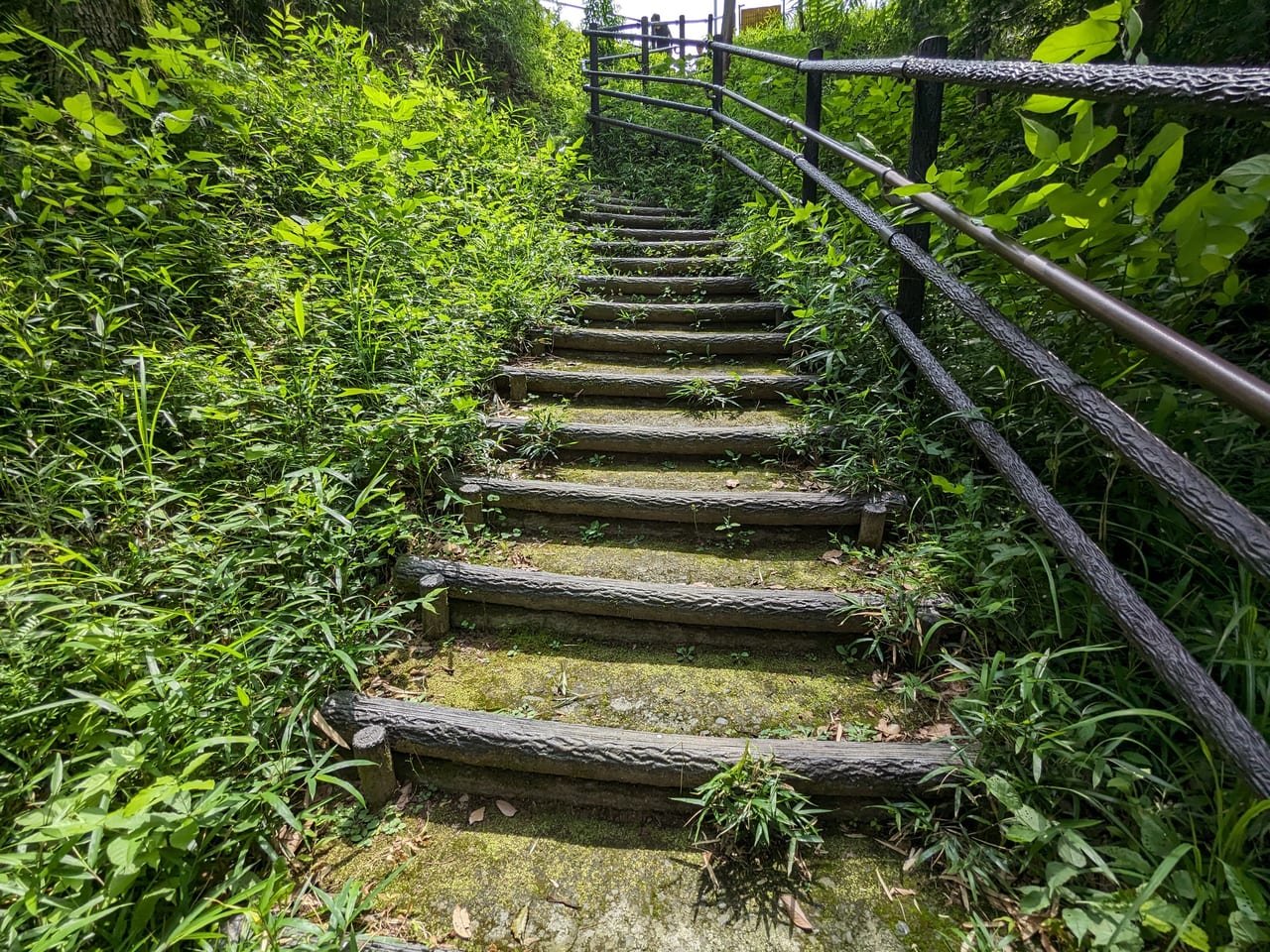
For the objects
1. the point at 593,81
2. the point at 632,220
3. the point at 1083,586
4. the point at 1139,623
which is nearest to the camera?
the point at 1139,623

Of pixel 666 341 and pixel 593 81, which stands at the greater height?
pixel 593 81

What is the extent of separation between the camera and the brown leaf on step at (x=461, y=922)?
1.32 metres

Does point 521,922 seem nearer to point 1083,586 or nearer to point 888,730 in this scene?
point 888,730

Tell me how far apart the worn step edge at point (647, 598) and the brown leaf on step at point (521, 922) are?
881 millimetres

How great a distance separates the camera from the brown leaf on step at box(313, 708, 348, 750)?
1.63m

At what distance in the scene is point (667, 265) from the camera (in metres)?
4.52

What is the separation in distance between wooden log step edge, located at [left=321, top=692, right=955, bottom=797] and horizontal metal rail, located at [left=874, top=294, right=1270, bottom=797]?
51 centimetres

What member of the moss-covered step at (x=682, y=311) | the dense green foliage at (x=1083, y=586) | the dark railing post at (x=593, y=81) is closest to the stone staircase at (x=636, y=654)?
the dense green foliage at (x=1083, y=586)

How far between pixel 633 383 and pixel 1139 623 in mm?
2388

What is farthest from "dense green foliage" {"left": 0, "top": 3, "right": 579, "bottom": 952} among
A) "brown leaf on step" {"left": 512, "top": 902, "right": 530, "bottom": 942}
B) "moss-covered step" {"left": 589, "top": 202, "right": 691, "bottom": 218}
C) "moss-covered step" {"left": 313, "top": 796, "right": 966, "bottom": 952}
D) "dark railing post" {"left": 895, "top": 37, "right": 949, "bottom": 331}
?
"moss-covered step" {"left": 589, "top": 202, "right": 691, "bottom": 218}

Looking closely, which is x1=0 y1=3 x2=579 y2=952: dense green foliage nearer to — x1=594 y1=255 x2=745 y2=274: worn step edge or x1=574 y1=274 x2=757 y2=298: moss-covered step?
A: x1=574 y1=274 x2=757 y2=298: moss-covered step

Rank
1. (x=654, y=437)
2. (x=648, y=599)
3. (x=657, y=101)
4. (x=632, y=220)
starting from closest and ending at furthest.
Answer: (x=648, y=599) < (x=654, y=437) < (x=632, y=220) < (x=657, y=101)

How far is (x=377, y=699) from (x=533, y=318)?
2434 millimetres

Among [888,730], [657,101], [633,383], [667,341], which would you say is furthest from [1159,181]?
[657,101]
